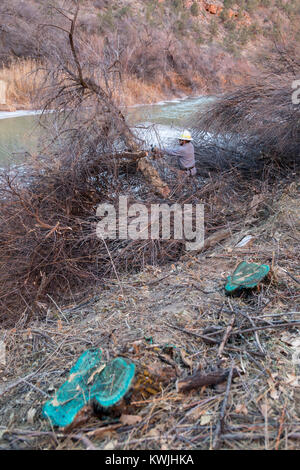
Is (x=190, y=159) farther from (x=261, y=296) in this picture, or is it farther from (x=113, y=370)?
(x=113, y=370)

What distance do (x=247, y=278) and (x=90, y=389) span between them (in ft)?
4.78

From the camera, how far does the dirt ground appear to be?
1506 mm

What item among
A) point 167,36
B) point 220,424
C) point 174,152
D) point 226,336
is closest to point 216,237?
point 174,152

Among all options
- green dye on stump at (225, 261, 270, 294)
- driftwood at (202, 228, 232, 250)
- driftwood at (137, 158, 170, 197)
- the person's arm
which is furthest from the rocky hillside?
green dye on stump at (225, 261, 270, 294)

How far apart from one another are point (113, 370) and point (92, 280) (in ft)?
6.59

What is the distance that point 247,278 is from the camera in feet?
8.57

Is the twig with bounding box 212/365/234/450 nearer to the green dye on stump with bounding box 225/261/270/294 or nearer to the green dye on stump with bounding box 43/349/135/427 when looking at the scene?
the green dye on stump with bounding box 43/349/135/427

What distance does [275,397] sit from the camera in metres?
1.63

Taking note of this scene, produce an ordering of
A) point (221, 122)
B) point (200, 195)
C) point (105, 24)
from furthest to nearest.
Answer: point (105, 24) < point (221, 122) < point (200, 195)

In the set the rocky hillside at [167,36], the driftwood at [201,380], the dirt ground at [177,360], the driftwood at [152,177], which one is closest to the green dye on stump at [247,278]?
the dirt ground at [177,360]

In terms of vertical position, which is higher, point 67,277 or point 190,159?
point 190,159

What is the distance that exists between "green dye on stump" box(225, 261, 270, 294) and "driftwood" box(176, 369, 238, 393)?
86cm

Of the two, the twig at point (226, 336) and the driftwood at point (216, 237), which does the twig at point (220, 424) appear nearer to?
the twig at point (226, 336)

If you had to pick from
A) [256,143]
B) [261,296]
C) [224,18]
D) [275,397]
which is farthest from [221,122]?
[224,18]
